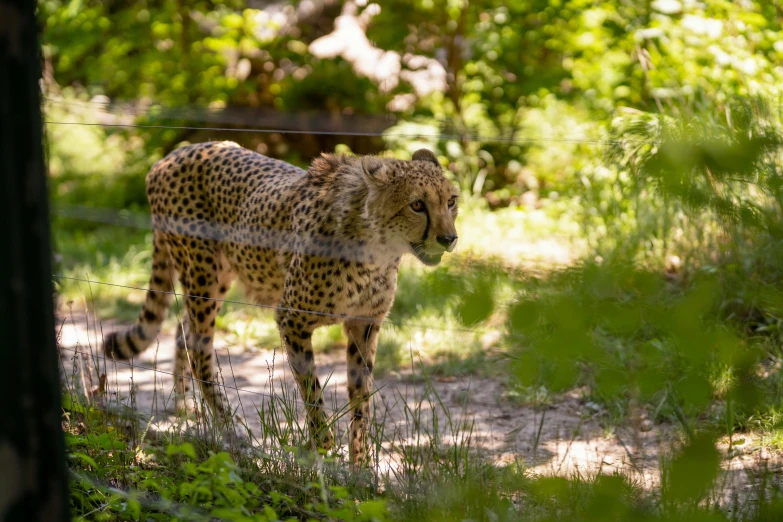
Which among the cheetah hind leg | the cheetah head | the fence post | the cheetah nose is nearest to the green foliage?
the cheetah head

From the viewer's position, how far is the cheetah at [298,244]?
305 cm

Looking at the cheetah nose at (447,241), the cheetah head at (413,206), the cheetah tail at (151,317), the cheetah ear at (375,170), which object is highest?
the cheetah ear at (375,170)

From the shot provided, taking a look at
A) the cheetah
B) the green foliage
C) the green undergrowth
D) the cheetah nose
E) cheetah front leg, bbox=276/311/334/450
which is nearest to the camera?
the green foliage

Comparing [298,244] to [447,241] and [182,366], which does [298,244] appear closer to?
[447,241]

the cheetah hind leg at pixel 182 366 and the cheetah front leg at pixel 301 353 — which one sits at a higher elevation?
the cheetah front leg at pixel 301 353

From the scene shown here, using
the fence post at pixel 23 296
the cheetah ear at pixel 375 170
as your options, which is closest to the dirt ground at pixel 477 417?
the cheetah ear at pixel 375 170

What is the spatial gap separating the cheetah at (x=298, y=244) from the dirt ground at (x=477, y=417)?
0.15 meters

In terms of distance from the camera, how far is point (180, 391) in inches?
153

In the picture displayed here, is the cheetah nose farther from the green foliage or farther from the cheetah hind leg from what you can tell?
the cheetah hind leg

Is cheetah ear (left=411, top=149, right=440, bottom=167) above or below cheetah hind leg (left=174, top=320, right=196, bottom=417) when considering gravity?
above

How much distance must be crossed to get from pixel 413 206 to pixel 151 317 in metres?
1.67

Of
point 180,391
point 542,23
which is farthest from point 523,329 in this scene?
point 542,23

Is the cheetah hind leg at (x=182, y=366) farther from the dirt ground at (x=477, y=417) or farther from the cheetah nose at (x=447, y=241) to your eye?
the cheetah nose at (x=447, y=241)

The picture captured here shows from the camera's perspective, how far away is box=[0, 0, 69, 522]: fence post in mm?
1315
